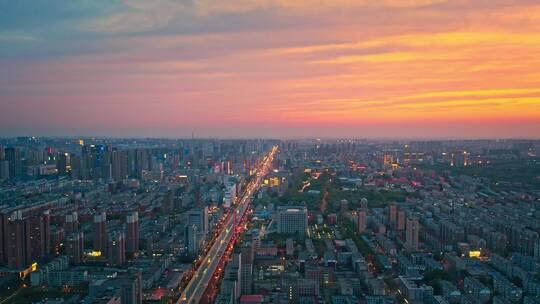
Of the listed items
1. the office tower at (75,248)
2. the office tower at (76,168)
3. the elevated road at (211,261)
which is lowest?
the elevated road at (211,261)

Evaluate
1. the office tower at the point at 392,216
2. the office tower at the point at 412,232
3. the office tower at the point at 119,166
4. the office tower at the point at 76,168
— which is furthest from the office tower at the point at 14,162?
the office tower at the point at 412,232

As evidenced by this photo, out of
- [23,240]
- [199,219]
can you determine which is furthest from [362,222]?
[23,240]

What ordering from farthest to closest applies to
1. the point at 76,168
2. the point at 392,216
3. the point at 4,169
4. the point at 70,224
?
the point at 76,168 < the point at 4,169 < the point at 392,216 < the point at 70,224

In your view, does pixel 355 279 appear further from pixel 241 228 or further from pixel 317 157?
pixel 317 157

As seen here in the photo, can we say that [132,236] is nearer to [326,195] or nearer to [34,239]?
[34,239]

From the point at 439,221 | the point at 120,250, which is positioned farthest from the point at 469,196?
the point at 120,250

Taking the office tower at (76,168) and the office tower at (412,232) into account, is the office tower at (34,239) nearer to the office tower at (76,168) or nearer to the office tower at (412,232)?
the office tower at (412,232)
